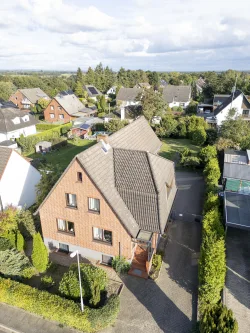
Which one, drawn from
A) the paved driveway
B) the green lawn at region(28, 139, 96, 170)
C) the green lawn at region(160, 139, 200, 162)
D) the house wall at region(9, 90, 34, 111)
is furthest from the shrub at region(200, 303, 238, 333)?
the house wall at region(9, 90, 34, 111)

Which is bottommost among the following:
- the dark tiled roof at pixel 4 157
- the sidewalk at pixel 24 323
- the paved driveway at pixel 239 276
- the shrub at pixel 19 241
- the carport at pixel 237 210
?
the sidewalk at pixel 24 323

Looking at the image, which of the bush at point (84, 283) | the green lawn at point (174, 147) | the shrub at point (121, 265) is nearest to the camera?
the bush at point (84, 283)

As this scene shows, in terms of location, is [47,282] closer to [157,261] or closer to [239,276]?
[157,261]

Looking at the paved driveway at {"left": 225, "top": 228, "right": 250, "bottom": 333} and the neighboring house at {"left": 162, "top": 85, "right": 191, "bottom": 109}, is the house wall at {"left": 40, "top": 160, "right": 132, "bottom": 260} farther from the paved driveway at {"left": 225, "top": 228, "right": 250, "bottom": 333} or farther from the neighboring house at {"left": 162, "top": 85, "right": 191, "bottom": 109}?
the neighboring house at {"left": 162, "top": 85, "right": 191, "bottom": 109}

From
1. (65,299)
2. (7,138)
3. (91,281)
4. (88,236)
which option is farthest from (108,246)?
(7,138)

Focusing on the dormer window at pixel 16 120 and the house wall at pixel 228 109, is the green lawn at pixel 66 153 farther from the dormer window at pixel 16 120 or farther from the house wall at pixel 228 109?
the house wall at pixel 228 109

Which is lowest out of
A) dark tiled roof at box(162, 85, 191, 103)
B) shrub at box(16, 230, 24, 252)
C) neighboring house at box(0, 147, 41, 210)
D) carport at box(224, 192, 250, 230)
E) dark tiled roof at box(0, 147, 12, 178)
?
shrub at box(16, 230, 24, 252)

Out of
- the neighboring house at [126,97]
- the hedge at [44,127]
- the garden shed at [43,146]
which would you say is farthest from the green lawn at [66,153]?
the neighboring house at [126,97]
